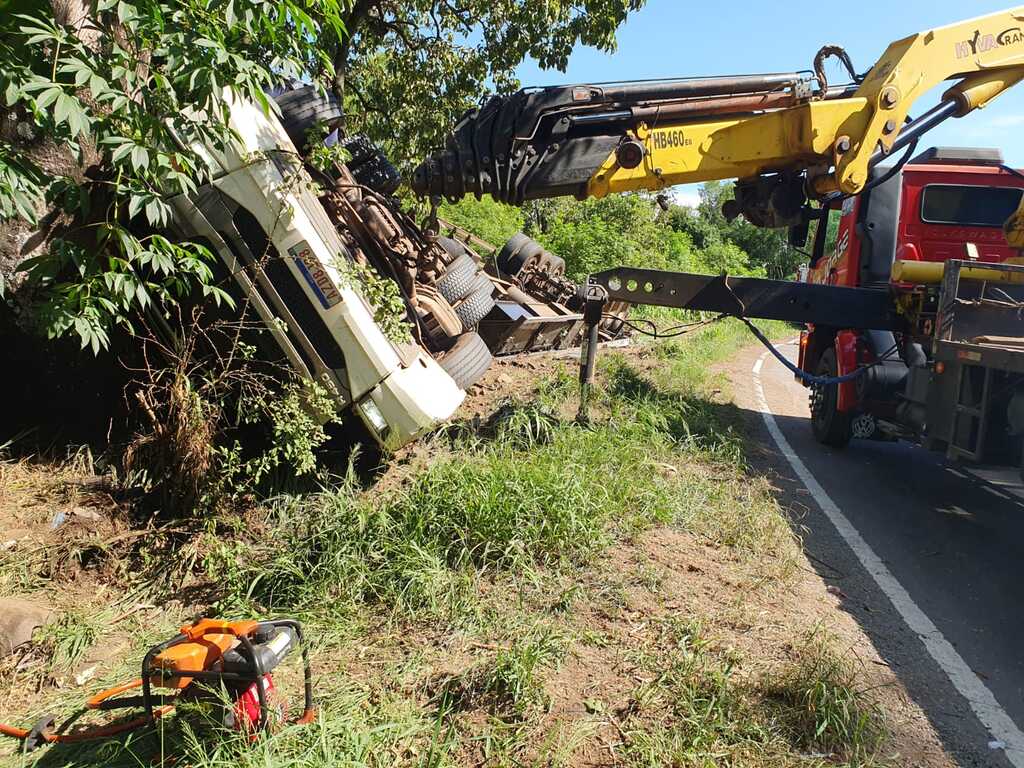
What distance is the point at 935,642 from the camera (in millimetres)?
4234

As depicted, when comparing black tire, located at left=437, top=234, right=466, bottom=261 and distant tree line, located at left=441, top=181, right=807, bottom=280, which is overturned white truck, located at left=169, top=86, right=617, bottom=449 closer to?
black tire, located at left=437, top=234, right=466, bottom=261

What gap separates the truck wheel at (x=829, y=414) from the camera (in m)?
8.41

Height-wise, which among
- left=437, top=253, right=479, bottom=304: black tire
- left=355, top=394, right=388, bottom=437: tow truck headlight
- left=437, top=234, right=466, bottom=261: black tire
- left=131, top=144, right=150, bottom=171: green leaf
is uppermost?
left=131, top=144, right=150, bottom=171: green leaf

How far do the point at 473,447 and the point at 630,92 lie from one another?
10.2 ft

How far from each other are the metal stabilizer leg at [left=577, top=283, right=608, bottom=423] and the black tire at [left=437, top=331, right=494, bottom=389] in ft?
3.82

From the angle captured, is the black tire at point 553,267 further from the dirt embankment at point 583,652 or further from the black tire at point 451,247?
the dirt embankment at point 583,652

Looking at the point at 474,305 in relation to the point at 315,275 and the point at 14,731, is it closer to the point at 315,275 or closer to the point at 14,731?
the point at 315,275

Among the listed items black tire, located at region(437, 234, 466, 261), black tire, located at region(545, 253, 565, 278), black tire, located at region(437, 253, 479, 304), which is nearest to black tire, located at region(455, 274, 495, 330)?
black tire, located at region(437, 253, 479, 304)

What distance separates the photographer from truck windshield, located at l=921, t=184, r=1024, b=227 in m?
8.12

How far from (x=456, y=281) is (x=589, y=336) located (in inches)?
63.9

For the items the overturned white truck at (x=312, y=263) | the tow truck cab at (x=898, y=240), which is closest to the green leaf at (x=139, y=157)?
the overturned white truck at (x=312, y=263)

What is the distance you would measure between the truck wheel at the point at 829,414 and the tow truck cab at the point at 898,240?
0.01 m

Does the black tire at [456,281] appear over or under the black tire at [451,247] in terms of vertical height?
under

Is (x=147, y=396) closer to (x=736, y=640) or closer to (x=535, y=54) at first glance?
(x=736, y=640)
